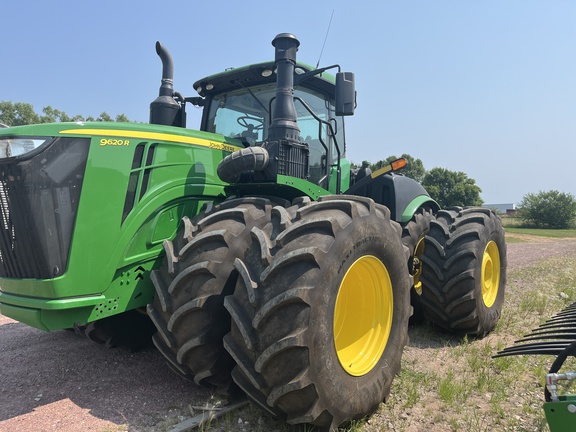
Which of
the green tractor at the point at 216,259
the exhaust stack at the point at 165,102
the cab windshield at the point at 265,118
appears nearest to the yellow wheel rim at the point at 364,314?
the green tractor at the point at 216,259

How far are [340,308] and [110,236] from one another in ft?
5.49

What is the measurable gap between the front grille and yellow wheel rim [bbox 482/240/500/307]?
4.42 metres

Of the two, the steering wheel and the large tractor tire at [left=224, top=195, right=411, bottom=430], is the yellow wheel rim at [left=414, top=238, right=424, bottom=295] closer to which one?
the large tractor tire at [left=224, top=195, right=411, bottom=430]

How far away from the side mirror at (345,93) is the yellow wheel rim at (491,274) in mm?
2663

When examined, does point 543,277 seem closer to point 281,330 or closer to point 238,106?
point 238,106

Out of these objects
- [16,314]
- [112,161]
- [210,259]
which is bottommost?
[16,314]

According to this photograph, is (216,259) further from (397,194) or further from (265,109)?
(397,194)

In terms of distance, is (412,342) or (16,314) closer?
(16,314)

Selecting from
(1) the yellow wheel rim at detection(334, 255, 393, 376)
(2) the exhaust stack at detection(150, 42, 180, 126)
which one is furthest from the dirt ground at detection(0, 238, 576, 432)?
(2) the exhaust stack at detection(150, 42, 180, 126)

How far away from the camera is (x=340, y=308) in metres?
2.99

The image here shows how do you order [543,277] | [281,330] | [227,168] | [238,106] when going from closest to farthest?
→ [281,330] < [227,168] < [238,106] < [543,277]

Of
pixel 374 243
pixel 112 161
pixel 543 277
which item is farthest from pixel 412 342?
pixel 543 277

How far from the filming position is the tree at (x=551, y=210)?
1777 inches

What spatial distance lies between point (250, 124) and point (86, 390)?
279cm
